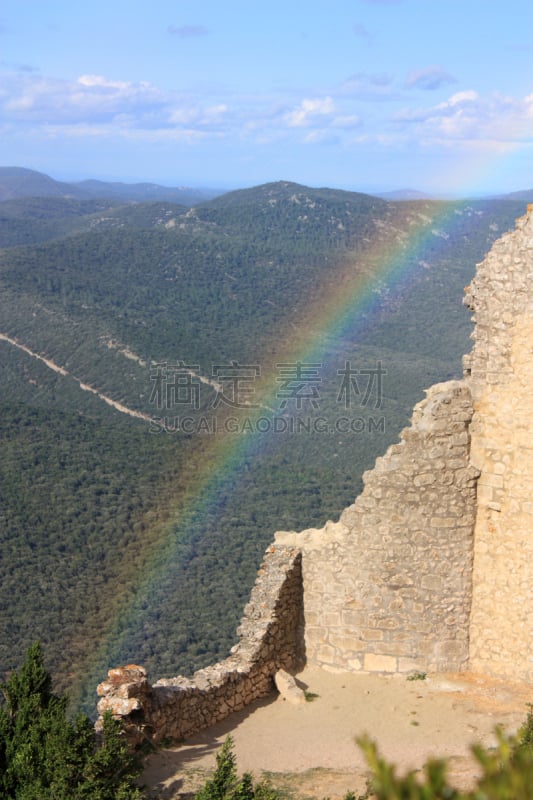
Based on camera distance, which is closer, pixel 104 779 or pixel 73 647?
Answer: pixel 104 779

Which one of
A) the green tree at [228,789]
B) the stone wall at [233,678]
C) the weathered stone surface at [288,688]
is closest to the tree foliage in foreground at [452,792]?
the green tree at [228,789]

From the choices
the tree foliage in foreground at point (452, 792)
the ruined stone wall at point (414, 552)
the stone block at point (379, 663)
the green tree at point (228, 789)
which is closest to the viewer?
the tree foliage in foreground at point (452, 792)

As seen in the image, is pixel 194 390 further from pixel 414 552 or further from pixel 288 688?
pixel 414 552

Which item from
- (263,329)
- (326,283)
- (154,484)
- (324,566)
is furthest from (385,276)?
(324,566)

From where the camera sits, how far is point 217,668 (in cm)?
924

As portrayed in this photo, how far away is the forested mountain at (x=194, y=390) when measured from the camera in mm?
20000

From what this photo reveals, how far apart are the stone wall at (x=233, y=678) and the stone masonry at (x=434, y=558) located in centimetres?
2

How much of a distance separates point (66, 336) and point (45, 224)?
74665mm

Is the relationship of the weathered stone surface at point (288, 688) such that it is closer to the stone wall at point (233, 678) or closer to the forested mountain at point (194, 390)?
the stone wall at point (233, 678)

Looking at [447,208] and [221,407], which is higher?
[447,208]

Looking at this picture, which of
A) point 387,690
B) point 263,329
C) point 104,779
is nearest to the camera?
point 104,779

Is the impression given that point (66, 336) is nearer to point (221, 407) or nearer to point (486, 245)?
point (221, 407)

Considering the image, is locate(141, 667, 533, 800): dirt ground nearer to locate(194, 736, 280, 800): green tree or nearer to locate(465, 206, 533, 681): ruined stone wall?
locate(465, 206, 533, 681): ruined stone wall

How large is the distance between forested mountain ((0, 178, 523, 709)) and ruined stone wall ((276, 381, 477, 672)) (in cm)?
796
